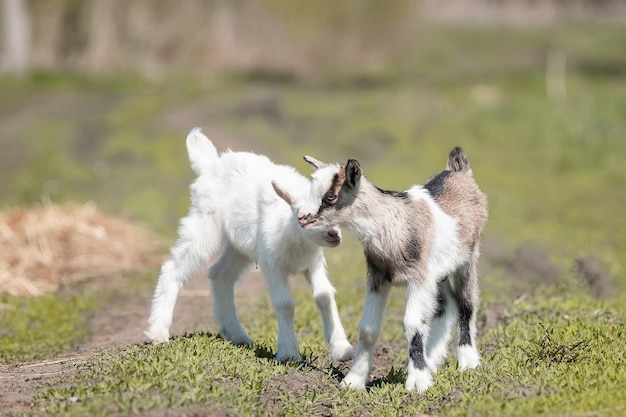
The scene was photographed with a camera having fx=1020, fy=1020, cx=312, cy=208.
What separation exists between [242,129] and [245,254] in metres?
11.1

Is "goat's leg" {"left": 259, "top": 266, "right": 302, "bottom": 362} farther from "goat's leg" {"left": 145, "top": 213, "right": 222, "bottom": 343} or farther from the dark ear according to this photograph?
the dark ear

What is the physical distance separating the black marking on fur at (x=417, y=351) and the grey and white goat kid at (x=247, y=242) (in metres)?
0.75

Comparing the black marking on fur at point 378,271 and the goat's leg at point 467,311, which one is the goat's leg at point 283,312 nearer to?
the black marking on fur at point 378,271

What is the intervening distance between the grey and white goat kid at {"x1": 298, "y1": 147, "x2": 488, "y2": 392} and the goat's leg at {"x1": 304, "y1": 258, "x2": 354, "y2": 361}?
0.45 m

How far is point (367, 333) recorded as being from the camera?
725 centimetres

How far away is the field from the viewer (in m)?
6.84

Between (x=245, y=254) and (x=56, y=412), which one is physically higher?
(x=245, y=254)

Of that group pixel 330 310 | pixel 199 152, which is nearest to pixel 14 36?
pixel 199 152

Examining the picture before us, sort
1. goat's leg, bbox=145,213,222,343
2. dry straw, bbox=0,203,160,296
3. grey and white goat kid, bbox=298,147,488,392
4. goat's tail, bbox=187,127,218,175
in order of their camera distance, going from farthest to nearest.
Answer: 1. dry straw, bbox=0,203,160,296
2. goat's tail, bbox=187,127,218,175
3. goat's leg, bbox=145,213,222,343
4. grey and white goat kid, bbox=298,147,488,392

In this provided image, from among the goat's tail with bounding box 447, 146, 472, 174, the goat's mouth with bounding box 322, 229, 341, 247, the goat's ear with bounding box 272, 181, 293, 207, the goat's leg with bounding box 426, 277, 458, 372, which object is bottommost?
the goat's leg with bounding box 426, 277, 458, 372

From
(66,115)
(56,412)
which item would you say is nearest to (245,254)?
(56,412)

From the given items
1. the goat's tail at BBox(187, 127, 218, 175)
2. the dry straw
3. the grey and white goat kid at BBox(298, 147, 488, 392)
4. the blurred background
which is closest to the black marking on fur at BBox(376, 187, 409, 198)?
the grey and white goat kid at BBox(298, 147, 488, 392)

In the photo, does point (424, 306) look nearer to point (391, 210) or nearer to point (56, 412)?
point (391, 210)

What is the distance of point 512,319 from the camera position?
9336 mm
